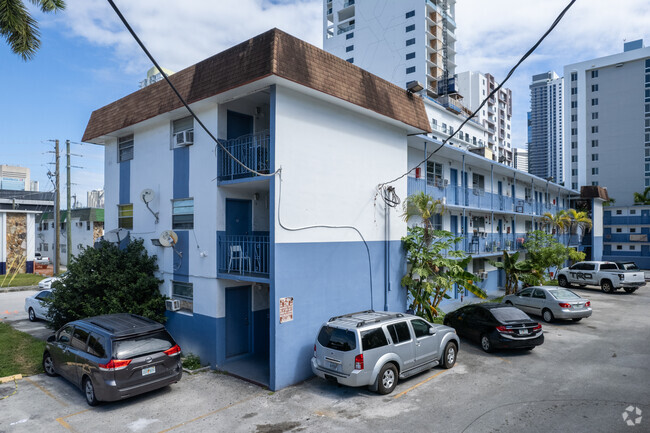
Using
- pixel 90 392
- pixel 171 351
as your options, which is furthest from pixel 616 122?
pixel 90 392

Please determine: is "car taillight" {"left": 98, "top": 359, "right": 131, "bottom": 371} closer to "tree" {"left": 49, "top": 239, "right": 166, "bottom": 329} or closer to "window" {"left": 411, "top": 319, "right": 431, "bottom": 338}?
"tree" {"left": 49, "top": 239, "right": 166, "bottom": 329}

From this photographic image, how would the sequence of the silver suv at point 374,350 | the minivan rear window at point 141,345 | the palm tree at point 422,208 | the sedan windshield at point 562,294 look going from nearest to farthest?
the minivan rear window at point 141,345 < the silver suv at point 374,350 < the palm tree at point 422,208 < the sedan windshield at point 562,294

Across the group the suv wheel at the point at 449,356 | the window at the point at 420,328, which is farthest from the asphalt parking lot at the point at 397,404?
the window at the point at 420,328

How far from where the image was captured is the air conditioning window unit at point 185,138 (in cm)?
1231

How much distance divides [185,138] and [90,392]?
7.15 metres

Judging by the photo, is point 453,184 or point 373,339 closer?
point 373,339

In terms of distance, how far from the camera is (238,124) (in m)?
12.5

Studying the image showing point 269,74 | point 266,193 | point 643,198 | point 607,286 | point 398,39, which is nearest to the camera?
point 269,74

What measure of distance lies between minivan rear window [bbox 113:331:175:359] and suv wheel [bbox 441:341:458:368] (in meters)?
7.07

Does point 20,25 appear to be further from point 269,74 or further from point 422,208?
point 422,208

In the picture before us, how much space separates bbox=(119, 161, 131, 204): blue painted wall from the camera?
15.0 m

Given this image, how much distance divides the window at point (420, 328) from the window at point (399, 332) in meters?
0.31

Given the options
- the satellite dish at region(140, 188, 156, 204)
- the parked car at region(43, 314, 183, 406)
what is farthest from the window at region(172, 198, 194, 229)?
the parked car at region(43, 314, 183, 406)

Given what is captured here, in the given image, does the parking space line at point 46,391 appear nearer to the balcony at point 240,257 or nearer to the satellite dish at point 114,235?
the balcony at point 240,257
